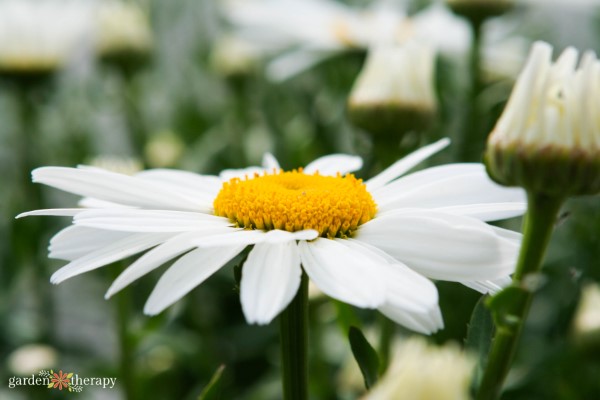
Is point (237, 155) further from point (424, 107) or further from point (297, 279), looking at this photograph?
point (297, 279)

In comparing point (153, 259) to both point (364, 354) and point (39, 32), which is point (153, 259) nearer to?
point (364, 354)

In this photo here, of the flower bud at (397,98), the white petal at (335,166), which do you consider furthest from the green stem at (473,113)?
the white petal at (335,166)

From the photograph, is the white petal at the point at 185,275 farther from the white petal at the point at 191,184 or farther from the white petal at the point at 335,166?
the white petal at the point at 335,166

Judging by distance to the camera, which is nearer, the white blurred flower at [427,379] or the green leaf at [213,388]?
the white blurred flower at [427,379]

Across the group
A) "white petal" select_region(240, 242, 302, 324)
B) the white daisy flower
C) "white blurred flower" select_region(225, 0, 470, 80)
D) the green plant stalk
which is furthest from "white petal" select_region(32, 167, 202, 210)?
"white blurred flower" select_region(225, 0, 470, 80)

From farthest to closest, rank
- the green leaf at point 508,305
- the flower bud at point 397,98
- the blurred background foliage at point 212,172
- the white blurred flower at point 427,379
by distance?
1. the blurred background foliage at point 212,172
2. the flower bud at point 397,98
3. the green leaf at point 508,305
4. the white blurred flower at point 427,379

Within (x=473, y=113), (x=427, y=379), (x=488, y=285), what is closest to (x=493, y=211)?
(x=488, y=285)
